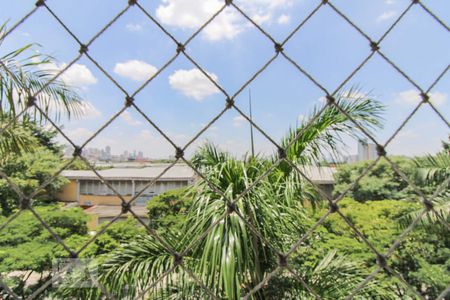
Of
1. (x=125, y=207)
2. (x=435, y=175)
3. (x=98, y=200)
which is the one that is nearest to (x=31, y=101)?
(x=125, y=207)

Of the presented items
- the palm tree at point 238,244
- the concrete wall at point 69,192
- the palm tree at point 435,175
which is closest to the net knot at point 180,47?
the palm tree at point 238,244

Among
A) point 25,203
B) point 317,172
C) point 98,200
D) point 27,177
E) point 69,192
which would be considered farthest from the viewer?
point 69,192

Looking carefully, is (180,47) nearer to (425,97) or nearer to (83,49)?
(83,49)

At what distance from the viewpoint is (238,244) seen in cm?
109

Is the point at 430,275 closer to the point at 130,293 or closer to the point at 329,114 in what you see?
the point at 329,114

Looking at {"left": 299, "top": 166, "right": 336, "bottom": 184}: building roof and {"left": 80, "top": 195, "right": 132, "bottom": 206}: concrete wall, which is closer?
{"left": 299, "top": 166, "right": 336, "bottom": 184}: building roof

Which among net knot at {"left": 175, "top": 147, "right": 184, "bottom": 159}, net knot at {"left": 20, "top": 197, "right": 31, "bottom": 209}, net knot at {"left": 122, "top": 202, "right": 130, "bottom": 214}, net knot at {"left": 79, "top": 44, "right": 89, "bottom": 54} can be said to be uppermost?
net knot at {"left": 79, "top": 44, "right": 89, "bottom": 54}

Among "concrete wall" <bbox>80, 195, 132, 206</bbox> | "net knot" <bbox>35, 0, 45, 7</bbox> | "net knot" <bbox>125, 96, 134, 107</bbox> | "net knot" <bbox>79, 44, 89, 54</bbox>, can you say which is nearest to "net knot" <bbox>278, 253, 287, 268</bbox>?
"net knot" <bbox>125, 96, 134, 107</bbox>

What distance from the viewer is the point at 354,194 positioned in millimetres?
7445

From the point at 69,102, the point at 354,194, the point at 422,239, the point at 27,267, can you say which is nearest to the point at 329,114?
the point at 69,102

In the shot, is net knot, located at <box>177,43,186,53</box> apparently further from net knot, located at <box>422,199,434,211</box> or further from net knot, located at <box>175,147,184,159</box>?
net knot, located at <box>422,199,434,211</box>

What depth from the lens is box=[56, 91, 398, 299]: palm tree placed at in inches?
44.6

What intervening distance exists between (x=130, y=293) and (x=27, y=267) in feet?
6.98

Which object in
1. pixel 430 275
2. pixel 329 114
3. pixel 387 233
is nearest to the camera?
pixel 329 114
